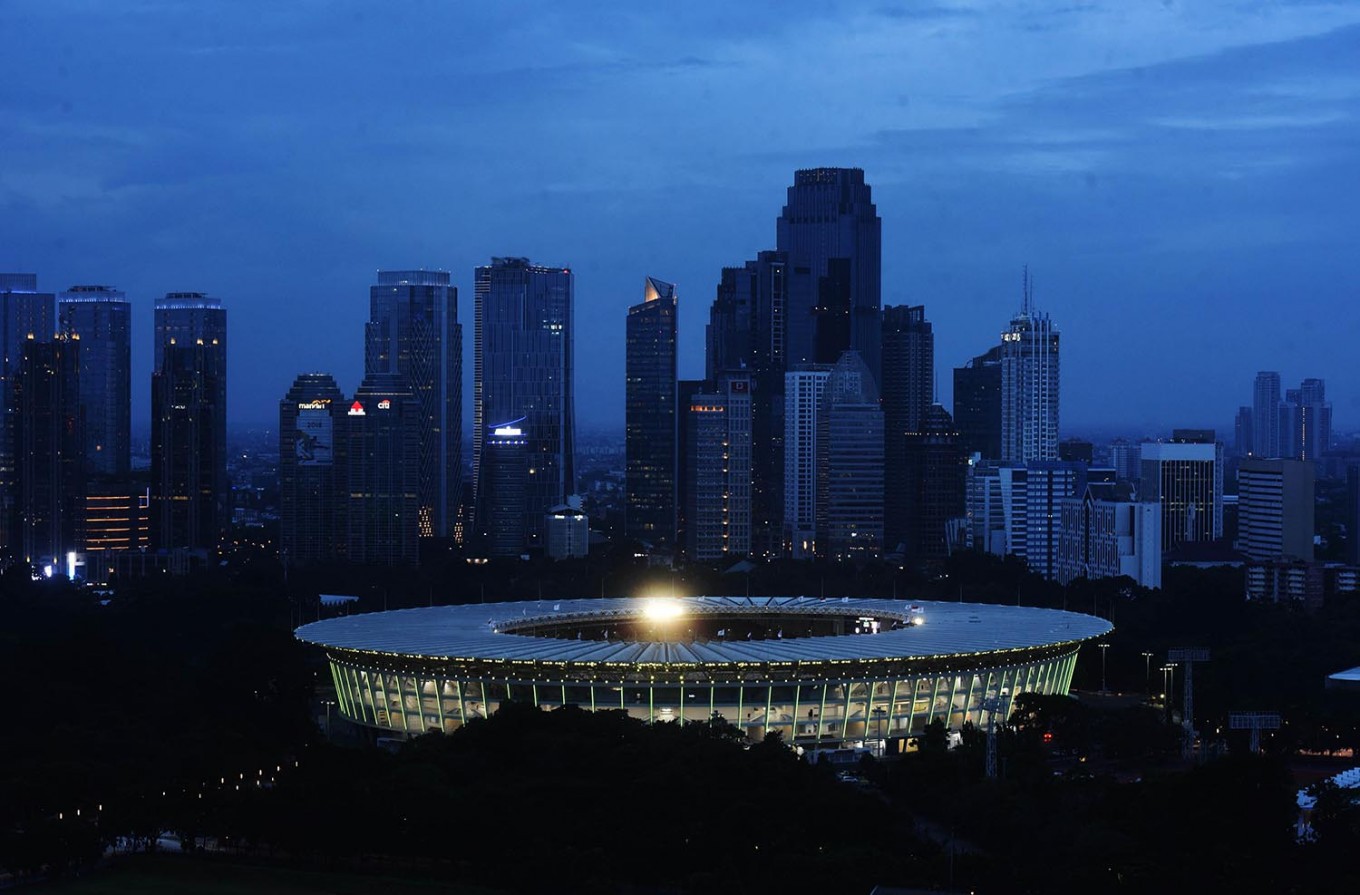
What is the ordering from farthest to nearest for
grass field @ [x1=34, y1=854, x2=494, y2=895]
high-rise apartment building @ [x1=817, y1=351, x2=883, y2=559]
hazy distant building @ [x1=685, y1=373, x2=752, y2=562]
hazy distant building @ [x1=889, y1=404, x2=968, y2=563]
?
hazy distant building @ [x1=685, y1=373, x2=752, y2=562], hazy distant building @ [x1=889, y1=404, x2=968, y2=563], high-rise apartment building @ [x1=817, y1=351, x2=883, y2=559], grass field @ [x1=34, y1=854, x2=494, y2=895]

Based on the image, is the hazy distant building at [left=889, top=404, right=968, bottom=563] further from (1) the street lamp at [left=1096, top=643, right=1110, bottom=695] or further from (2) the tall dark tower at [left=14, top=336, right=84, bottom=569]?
(1) the street lamp at [left=1096, top=643, right=1110, bottom=695]

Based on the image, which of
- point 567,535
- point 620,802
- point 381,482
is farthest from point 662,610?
point 381,482

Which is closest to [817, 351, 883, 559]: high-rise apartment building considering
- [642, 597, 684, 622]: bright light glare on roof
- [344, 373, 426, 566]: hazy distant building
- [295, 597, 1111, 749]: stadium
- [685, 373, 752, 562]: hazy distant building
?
[685, 373, 752, 562]: hazy distant building

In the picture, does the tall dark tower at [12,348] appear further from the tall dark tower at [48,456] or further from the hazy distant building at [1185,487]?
the hazy distant building at [1185,487]

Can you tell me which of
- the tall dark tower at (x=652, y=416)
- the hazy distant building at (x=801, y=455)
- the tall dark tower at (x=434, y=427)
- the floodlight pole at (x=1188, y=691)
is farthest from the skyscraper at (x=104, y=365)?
the floodlight pole at (x=1188, y=691)

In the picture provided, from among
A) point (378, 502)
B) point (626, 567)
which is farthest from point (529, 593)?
point (378, 502)

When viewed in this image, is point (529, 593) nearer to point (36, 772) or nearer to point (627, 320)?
point (36, 772)

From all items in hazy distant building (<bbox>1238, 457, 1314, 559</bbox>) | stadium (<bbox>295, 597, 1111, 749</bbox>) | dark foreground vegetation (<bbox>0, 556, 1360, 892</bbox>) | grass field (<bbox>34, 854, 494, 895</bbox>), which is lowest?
grass field (<bbox>34, 854, 494, 895</bbox>)
